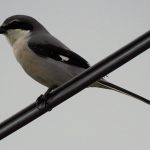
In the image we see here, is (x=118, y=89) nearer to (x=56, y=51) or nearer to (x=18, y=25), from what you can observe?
(x=56, y=51)

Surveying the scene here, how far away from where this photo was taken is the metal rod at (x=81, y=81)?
2760 mm

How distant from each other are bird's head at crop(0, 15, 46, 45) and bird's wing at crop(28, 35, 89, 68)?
1.12ft

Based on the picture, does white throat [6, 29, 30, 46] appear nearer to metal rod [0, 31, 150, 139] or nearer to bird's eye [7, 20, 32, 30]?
bird's eye [7, 20, 32, 30]

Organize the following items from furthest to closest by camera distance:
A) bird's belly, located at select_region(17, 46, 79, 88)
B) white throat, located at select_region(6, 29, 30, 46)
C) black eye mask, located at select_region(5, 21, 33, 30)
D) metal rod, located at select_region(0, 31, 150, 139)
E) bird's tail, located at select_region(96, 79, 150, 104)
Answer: black eye mask, located at select_region(5, 21, 33, 30) → white throat, located at select_region(6, 29, 30, 46) → bird's belly, located at select_region(17, 46, 79, 88) → bird's tail, located at select_region(96, 79, 150, 104) → metal rod, located at select_region(0, 31, 150, 139)

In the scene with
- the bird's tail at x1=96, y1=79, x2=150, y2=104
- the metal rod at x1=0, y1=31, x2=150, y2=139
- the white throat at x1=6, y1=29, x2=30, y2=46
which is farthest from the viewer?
the white throat at x1=6, y1=29, x2=30, y2=46

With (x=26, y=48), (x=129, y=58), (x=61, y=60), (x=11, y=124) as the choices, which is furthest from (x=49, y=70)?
(x=129, y=58)

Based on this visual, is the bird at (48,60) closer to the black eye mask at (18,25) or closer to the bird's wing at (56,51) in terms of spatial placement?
the bird's wing at (56,51)

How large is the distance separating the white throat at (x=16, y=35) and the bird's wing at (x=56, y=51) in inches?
10.0

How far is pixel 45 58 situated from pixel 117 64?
2134 millimetres

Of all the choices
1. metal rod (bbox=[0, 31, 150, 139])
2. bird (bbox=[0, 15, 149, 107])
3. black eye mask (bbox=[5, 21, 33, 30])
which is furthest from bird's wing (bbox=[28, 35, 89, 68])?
metal rod (bbox=[0, 31, 150, 139])

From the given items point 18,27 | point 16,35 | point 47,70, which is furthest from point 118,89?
point 18,27

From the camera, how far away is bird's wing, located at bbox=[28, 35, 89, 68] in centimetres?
479

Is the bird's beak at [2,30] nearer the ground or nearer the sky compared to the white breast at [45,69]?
nearer the sky

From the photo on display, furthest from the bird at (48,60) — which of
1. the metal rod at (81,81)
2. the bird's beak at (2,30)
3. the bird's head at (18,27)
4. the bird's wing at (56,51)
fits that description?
the metal rod at (81,81)
